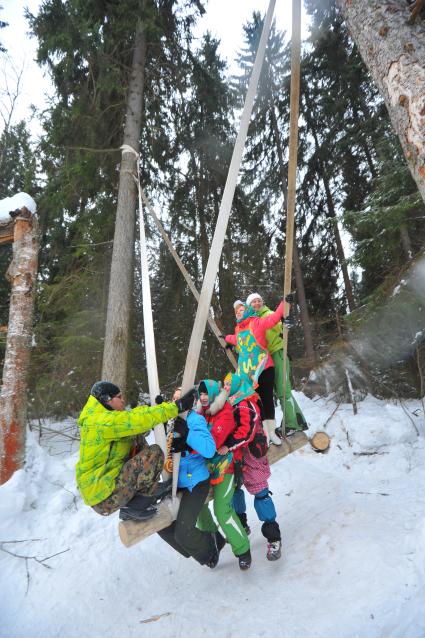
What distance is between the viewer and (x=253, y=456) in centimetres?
353

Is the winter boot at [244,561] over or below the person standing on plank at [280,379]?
below

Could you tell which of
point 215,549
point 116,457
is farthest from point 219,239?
point 215,549

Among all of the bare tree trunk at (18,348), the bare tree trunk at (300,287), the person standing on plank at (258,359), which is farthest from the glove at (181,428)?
the bare tree trunk at (300,287)

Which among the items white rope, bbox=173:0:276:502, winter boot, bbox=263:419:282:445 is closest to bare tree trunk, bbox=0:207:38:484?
winter boot, bbox=263:419:282:445

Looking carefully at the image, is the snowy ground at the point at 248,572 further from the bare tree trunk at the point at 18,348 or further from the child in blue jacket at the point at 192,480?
the child in blue jacket at the point at 192,480

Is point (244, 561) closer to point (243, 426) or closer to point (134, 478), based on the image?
point (243, 426)

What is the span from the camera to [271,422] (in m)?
4.07

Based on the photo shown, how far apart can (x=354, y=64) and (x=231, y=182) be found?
1026 centimetres

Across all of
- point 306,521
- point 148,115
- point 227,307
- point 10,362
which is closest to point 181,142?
point 148,115

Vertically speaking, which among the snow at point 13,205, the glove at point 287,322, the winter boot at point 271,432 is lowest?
the winter boot at point 271,432

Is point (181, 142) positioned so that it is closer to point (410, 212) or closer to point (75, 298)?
point (75, 298)

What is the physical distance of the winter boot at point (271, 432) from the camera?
3.94 meters

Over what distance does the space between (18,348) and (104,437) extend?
3.29m

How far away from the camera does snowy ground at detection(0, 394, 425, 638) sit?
8.54ft
